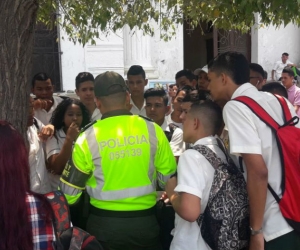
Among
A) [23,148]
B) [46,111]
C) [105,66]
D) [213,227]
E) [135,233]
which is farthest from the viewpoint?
[105,66]

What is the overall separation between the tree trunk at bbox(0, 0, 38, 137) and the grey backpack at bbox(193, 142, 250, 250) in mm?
1147

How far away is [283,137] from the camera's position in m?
2.37

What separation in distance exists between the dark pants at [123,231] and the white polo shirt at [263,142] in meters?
0.66

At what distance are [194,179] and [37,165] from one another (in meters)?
1.46

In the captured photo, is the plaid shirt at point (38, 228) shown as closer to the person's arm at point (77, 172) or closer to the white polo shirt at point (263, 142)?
the person's arm at point (77, 172)

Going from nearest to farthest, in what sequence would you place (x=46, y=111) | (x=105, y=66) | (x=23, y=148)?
(x=23, y=148) → (x=46, y=111) → (x=105, y=66)

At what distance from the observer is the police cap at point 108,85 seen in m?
2.68

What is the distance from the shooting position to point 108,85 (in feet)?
8.80

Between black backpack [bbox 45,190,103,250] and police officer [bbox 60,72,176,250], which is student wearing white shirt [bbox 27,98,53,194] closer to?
police officer [bbox 60,72,176,250]

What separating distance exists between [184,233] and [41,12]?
10.9 feet

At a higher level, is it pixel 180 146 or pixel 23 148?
pixel 23 148

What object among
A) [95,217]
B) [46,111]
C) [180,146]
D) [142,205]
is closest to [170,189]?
[142,205]

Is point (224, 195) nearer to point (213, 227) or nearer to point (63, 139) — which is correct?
point (213, 227)

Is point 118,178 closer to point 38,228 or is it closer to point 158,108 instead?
point 38,228
